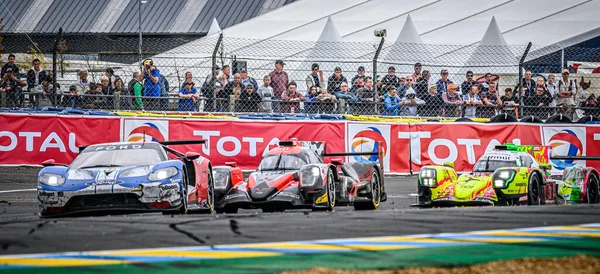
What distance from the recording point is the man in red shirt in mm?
18484

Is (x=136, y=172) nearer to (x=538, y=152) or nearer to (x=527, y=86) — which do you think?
(x=538, y=152)

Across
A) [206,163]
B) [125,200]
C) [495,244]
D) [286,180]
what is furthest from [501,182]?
[495,244]

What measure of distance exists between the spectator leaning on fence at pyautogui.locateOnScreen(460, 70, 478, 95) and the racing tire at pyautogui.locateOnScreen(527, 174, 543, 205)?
5370 mm

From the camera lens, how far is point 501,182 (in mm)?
13523

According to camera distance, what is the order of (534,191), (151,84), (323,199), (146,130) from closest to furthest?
1. (323,199)
2. (534,191)
3. (146,130)
4. (151,84)

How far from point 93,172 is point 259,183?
2.41 meters

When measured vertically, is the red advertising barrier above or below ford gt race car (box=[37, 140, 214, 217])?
above

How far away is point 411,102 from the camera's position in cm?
1895

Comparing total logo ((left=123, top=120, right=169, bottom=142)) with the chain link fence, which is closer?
total logo ((left=123, top=120, right=169, bottom=142))

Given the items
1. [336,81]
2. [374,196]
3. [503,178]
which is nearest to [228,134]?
[336,81]

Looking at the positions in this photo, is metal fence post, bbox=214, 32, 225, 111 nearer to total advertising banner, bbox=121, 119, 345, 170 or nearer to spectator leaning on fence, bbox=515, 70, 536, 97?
total advertising banner, bbox=121, 119, 345, 170

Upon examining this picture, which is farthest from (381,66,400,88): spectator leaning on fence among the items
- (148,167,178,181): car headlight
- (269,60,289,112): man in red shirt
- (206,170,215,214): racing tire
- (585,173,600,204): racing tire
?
(148,167,178,181): car headlight

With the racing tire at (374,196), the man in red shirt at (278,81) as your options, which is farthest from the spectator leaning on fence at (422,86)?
the racing tire at (374,196)

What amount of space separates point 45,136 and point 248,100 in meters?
3.86
